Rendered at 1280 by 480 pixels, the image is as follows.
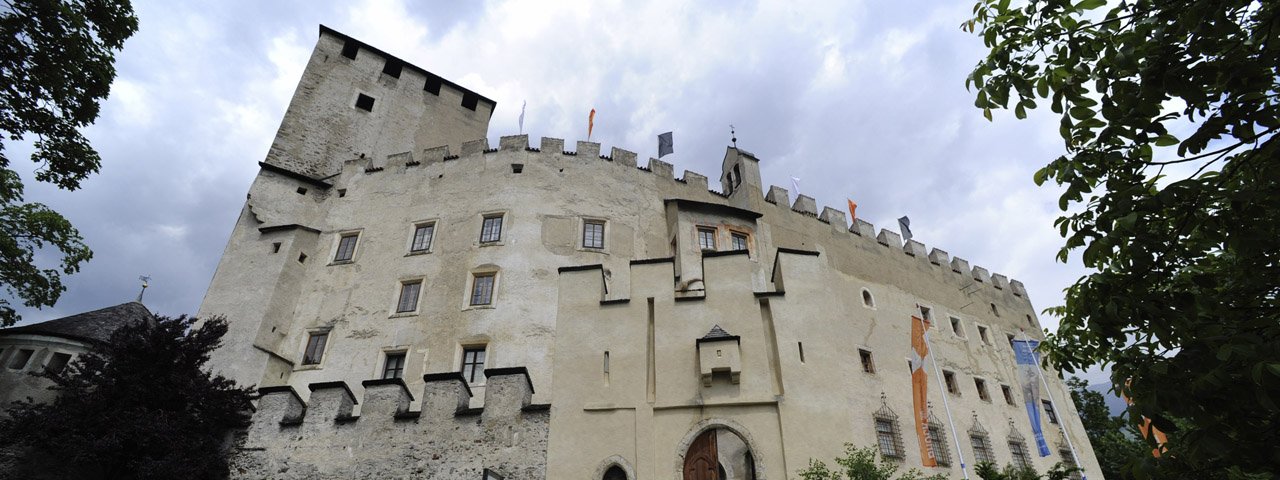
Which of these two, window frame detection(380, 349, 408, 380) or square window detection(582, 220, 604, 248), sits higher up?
square window detection(582, 220, 604, 248)

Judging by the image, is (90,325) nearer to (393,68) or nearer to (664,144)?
(393,68)

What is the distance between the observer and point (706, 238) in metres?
23.8

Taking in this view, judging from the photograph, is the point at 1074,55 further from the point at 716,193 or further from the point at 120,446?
the point at 716,193

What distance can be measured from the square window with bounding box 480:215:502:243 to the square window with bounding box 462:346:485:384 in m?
4.38

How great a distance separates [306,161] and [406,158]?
14.2ft

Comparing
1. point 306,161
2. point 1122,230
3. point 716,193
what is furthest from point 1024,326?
point 306,161

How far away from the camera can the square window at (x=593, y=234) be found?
23.8 meters

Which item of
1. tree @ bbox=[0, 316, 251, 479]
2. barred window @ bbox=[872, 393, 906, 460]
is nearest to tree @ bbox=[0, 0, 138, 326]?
tree @ bbox=[0, 316, 251, 479]

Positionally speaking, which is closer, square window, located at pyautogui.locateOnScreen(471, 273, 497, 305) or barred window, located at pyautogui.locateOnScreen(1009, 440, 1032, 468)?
square window, located at pyautogui.locateOnScreen(471, 273, 497, 305)

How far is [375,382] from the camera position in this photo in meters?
15.9

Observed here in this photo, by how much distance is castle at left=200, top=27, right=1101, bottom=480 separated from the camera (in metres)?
15.0

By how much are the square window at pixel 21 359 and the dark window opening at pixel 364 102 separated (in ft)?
49.6

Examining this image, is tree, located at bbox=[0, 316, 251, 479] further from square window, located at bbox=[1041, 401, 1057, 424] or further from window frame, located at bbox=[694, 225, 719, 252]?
square window, located at bbox=[1041, 401, 1057, 424]

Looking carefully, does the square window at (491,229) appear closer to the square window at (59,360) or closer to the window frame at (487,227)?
the window frame at (487,227)
